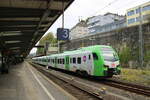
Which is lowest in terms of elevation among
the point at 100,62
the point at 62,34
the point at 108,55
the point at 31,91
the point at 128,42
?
the point at 31,91

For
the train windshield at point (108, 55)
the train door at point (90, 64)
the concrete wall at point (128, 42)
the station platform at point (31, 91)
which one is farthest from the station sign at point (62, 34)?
the concrete wall at point (128, 42)

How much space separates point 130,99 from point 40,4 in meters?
9.19

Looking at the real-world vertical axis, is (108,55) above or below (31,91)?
above

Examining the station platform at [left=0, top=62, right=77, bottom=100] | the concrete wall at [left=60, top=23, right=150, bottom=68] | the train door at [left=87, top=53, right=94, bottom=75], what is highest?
the concrete wall at [left=60, top=23, right=150, bottom=68]

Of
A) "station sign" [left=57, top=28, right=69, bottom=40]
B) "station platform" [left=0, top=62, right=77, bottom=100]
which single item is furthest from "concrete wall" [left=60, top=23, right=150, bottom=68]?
"station platform" [left=0, top=62, right=77, bottom=100]

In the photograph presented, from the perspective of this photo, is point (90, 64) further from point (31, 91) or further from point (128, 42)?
point (128, 42)

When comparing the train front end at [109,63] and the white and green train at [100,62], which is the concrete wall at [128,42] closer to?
the white and green train at [100,62]

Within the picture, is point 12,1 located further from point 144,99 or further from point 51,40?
point 51,40

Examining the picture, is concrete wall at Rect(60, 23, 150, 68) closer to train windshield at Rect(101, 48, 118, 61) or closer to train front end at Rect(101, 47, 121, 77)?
train windshield at Rect(101, 48, 118, 61)

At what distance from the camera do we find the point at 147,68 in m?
Result: 29.5

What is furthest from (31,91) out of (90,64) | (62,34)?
(62,34)

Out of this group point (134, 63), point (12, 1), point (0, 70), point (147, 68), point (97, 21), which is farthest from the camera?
point (97, 21)

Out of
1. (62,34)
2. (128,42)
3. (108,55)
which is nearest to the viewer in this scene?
(108,55)

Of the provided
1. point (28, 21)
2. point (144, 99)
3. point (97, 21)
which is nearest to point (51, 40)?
point (97, 21)
